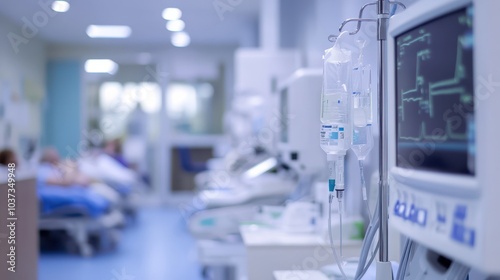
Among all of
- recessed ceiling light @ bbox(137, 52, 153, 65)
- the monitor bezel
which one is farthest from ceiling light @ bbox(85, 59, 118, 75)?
the monitor bezel

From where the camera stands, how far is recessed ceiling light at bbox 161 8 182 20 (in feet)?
21.9

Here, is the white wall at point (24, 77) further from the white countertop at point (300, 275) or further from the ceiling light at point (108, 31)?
the white countertop at point (300, 275)

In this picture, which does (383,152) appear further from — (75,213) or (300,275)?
(75,213)

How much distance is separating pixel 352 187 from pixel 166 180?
7059 millimetres

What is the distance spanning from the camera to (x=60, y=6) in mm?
6262

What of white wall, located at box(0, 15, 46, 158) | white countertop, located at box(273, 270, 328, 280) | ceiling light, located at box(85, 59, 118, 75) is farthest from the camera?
ceiling light, located at box(85, 59, 118, 75)

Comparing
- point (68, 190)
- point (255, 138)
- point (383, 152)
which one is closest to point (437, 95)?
point (383, 152)

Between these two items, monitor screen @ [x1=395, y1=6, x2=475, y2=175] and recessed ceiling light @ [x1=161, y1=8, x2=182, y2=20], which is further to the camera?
recessed ceiling light @ [x1=161, y1=8, x2=182, y2=20]

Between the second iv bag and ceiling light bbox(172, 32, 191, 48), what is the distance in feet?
24.0

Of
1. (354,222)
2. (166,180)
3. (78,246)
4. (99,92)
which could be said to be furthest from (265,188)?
(99,92)

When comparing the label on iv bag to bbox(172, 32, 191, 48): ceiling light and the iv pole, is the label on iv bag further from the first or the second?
bbox(172, 32, 191, 48): ceiling light

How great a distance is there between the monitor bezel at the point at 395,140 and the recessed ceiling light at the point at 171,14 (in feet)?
18.5

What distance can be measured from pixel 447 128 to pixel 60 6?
5.98 metres

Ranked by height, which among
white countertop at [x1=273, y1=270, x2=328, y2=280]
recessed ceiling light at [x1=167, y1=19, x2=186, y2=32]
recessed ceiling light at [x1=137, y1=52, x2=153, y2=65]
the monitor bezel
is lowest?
white countertop at [x1=273, y1=270, x2=328, y2=280]
